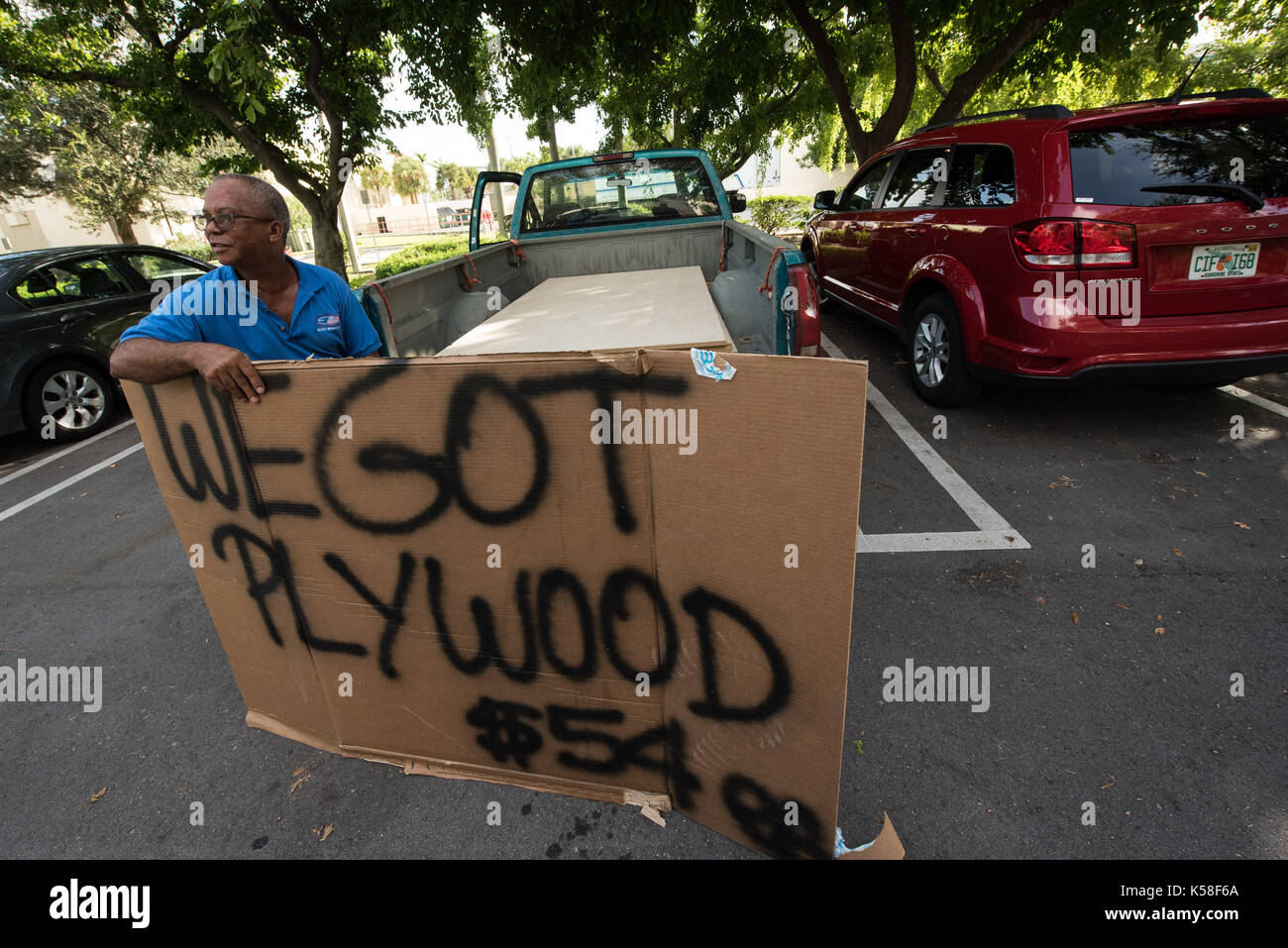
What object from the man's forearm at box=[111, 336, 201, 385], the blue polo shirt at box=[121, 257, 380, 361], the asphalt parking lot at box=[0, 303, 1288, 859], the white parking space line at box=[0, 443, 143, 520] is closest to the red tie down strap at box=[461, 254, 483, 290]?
the blue polo shirt at box=[121, 257, 380, 361]

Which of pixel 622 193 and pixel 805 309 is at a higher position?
pixel 622 193

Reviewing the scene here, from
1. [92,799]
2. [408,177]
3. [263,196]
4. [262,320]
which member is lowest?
[92,799]

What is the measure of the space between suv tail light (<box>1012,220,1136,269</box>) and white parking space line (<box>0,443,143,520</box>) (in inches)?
272

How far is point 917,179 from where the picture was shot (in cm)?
492

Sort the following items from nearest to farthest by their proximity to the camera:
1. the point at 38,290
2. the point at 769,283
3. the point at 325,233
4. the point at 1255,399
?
the point at 769,283, the point at 1255,399, the point at 38,290, the point at 325,233

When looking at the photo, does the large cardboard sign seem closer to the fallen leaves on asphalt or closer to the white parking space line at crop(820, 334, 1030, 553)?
the fallen leaves on asphalt

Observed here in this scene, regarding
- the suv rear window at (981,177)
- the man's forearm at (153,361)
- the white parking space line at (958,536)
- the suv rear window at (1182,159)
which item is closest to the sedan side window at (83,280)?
the man's forearm at (153,361)

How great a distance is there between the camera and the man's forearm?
1.67 meters

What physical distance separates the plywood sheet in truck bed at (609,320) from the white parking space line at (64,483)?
3.98 meters

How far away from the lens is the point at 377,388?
1562 mm

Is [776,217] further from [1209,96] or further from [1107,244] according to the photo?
[1107,244]

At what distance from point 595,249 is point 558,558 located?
3.86 metres

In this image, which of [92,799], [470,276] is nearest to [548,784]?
[92,799]

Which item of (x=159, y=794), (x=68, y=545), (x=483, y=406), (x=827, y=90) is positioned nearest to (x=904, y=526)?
(x=483, y=406)
